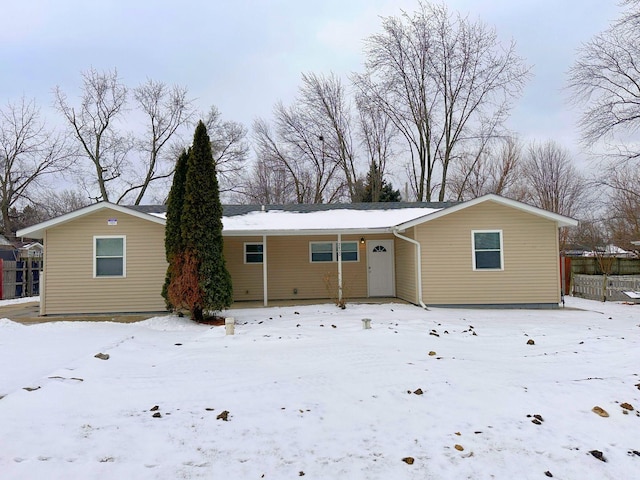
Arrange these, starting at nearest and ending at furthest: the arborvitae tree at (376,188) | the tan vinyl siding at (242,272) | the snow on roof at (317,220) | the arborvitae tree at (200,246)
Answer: the arborvitae tree at (200,246), the snow on roof at (317,220), the tan vinyl siding at (242,272), the arborvitae tree at (376,188)

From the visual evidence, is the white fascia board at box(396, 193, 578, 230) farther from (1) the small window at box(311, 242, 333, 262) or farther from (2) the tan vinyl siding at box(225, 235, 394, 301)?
(1) the small window at box(311, 242, 333, 262)

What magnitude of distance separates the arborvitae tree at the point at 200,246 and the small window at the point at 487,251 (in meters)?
6.64

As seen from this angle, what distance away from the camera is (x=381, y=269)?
13.7 meters

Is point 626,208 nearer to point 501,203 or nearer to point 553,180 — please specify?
point 553,180

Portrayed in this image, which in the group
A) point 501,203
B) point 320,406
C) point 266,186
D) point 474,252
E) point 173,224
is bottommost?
point 320,406

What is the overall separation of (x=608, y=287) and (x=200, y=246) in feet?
43.8

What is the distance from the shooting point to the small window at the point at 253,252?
43.7 feet

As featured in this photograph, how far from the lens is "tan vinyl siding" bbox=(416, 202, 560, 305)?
1126cm

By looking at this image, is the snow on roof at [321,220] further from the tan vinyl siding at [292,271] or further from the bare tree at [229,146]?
the bare tree at [229,146]

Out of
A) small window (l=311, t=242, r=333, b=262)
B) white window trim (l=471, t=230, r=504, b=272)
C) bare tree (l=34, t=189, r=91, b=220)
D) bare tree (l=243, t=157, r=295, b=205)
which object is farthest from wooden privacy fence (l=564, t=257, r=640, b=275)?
bare tree (l=34, t=189, r=91, b=220)

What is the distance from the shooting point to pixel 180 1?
11.7m

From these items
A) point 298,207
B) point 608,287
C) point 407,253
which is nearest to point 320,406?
point 407,253

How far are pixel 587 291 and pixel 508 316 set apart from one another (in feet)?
23.2

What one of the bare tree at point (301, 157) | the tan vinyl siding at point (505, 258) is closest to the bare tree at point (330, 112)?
the bare tree at point (301, 157)
